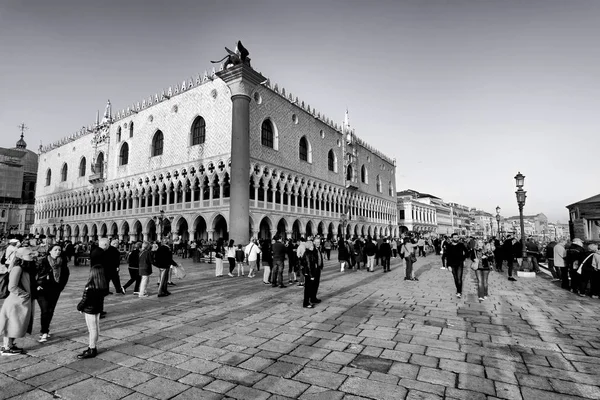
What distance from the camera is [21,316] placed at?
409 centimetres

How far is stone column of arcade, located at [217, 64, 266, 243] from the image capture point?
1964cm

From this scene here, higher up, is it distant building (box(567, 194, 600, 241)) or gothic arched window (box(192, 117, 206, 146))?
gothic arched window (box(192, 117, 206, 146))

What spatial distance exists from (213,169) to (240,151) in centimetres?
846

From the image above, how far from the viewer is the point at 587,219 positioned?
80.8 ft

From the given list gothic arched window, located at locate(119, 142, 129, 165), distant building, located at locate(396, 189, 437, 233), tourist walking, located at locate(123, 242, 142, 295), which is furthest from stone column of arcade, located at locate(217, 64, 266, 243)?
distant building, located at locate(396, 189, 437, 233)

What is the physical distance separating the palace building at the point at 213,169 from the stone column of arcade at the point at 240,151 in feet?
0.21

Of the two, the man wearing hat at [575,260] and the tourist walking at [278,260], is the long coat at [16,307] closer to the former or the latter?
the tourist walking at [278,260]

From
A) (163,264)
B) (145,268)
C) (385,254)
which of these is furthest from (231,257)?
(385,254)

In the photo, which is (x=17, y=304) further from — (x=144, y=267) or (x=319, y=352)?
(x=144, y=267)

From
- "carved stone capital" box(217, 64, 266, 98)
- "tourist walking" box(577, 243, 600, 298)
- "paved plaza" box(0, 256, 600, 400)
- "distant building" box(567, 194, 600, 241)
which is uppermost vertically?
"carved stone capital" box(217, 64, 266, 98)

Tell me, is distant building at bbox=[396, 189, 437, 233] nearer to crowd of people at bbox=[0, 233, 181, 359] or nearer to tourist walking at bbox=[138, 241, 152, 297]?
tourist walking at bbox=[138, 241, 152, 297]

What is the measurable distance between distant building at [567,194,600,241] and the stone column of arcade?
83.8ft

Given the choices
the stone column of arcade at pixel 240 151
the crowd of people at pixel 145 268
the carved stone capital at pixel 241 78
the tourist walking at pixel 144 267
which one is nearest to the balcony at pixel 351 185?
the stone column of arcade at pixel 240 151

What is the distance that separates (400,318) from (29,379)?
527cm
